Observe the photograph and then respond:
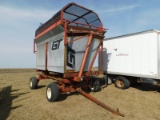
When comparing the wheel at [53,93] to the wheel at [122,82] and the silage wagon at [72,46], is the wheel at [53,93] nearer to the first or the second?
the silage wagon at [72,46]

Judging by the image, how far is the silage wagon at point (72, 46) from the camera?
7.94 metres

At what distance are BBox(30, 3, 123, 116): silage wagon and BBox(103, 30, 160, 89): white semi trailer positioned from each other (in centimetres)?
257

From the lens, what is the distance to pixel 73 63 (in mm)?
8234

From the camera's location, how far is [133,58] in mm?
10609

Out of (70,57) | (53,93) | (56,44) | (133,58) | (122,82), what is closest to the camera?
(53,93)

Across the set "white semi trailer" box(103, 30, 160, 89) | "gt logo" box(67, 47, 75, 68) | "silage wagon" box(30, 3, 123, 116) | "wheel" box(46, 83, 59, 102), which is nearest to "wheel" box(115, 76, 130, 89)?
"white semi trailer" box(103, 30, 160, 89)

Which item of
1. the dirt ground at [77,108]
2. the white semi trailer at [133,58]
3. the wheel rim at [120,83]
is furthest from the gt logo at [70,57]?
the wheel rim at [120,83]

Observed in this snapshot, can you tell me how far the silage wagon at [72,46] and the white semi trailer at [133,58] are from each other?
101 inches

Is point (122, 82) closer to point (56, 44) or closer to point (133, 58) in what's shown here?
point (133, 58)

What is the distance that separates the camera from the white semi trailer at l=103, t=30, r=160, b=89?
368 inches

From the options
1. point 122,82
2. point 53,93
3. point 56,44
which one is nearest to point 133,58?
point 122,82

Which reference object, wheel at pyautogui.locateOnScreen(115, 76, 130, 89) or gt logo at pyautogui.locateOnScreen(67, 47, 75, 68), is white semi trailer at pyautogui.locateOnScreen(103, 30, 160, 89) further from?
gt logo at pyautogui.locateOnScreen(67, 47, 75, 68)

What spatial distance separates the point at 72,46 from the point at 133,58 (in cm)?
467

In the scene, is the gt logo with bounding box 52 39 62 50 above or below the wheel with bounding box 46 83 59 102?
above
